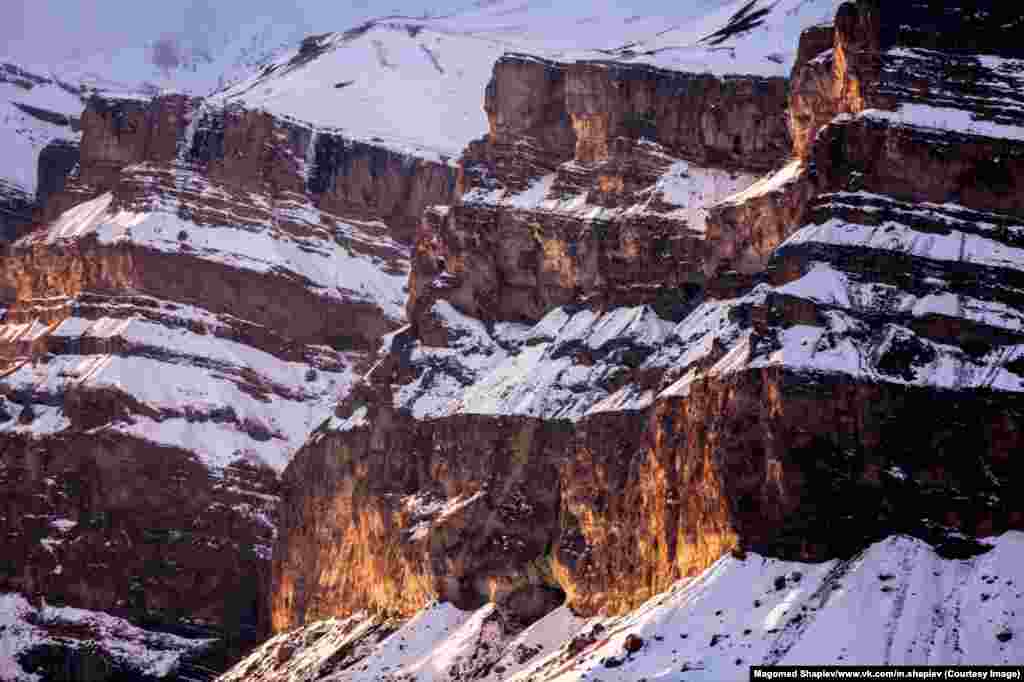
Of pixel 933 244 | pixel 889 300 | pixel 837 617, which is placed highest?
pixel 933 244

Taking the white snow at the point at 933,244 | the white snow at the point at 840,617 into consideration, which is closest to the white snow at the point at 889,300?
the white snow at the point at 933,244

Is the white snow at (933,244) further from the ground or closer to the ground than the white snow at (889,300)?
further from the ground

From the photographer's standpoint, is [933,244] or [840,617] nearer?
[840,617]

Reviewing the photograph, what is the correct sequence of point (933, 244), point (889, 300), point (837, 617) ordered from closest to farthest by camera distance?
point (837, 617) < point (889, 300) < point (933, 244)

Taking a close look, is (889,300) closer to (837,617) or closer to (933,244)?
(933,244)

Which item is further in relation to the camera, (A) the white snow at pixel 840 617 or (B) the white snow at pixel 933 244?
(B) the white snow at pixel 933 244

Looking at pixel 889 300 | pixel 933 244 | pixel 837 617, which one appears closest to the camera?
pixel 837 617

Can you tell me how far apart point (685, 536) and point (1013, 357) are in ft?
70.7

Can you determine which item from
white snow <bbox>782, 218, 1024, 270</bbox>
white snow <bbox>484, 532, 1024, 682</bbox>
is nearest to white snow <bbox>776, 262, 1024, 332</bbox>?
white snow <bbox>782, 218, 1024, 270</bbox>

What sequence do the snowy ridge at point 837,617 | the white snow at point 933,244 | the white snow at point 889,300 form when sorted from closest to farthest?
1. the snowy ridge at point 837,617
2. the white snow at point 889,300
3. the white snow at point 933,244

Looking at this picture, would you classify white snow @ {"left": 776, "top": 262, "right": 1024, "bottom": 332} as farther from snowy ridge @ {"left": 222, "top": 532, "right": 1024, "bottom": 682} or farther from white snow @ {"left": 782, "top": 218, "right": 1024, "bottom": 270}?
snowy ridge @ {"left": 222, "top": 532, "right": 1024, "bottom": 682}

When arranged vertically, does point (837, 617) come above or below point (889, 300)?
below

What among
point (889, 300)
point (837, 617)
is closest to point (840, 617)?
point (837, 617)

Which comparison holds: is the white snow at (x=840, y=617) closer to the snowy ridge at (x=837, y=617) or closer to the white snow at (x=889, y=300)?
the snowy ridge at (x=837, y=617)
